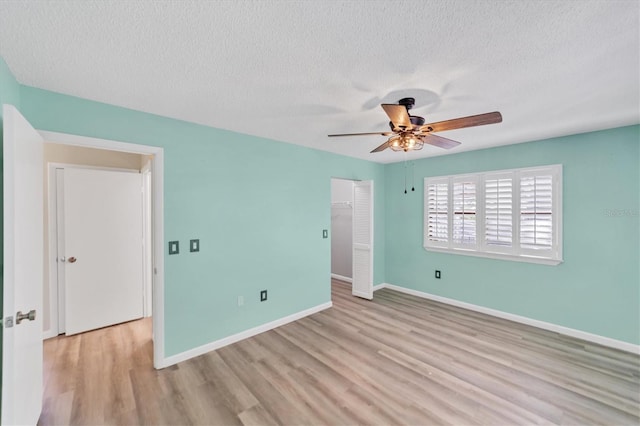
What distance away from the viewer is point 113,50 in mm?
1564

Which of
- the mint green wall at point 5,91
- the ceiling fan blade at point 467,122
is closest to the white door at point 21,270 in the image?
the mint green wall at point 5,91

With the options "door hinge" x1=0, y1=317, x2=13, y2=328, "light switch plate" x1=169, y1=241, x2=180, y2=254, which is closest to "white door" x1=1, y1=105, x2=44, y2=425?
"door hinge" x1=0, y1=317, x2=13, y2=328

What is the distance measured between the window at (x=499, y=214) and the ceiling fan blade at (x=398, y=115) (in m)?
2.50

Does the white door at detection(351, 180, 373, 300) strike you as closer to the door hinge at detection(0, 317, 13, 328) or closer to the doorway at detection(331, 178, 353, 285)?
the doorway at detection(331, 178, 353, 285)

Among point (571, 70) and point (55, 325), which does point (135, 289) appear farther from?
point (571, 70)

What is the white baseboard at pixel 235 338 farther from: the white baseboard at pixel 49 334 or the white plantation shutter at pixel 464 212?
the white plantation shutter at pixel 464 212

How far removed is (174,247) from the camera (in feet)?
8.80

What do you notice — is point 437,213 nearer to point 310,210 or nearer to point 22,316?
point 310,210

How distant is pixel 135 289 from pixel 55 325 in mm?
828

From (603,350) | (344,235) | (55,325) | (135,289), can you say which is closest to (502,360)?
(603,350)

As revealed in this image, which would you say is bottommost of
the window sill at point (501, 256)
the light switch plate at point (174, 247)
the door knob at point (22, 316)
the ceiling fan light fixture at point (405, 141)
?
the window sill at point (501, 256)

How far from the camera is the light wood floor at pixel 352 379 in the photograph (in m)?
2.01

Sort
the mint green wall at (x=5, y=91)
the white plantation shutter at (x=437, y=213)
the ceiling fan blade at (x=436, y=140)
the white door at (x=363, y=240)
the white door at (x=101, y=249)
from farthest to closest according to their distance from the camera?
1. the white door at (x=363, y=240)
2. the white plantation shutter at (x=437, y=213)
3. the white door at (x=101, y=249)
4. the ceiling fan blade at (x=436, y=140)
5. the mint green wall at (x=5, y=91)

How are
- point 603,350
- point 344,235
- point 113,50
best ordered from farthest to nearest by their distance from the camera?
point 344,235 < point 603,350 < point 113,50
